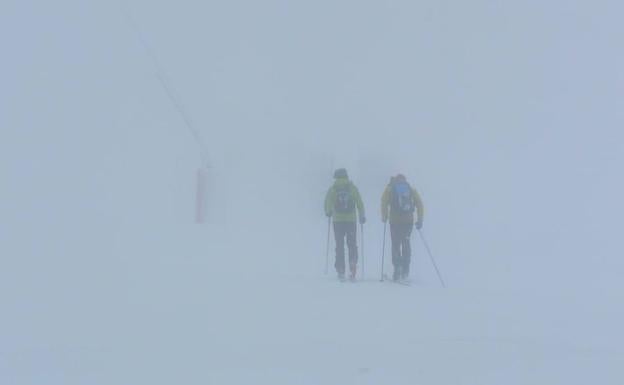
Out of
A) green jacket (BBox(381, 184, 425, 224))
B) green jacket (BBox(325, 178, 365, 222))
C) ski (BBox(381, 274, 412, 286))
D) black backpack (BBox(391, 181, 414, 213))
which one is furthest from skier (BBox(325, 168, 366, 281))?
ski (BBox(381, 274, 412, 286))

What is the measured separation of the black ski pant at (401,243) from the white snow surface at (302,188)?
39 cm

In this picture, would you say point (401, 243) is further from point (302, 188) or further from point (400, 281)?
point (302, 188)

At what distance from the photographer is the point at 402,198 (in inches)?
374

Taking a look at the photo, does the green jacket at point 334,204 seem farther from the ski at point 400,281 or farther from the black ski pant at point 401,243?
the ski at point 400,281

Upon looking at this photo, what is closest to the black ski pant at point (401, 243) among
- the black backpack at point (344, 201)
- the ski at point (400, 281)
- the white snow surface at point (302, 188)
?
the ski at point (400, 281)

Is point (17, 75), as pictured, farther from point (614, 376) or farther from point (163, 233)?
point (614, 376)

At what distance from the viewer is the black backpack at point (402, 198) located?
31.1 feet

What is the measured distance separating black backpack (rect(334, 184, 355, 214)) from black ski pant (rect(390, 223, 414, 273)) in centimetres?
63

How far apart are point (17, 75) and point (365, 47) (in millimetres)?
12886

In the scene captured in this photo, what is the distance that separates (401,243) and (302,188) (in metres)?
10.8

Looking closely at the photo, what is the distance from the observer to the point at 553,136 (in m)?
25.2

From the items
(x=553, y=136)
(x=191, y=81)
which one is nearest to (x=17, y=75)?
(x=191, y=81)

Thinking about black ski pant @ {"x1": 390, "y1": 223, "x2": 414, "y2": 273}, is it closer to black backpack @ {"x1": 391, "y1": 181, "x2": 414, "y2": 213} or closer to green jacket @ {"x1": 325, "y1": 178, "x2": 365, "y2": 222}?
black backpack @ {"x1": 391, "y1": 181, "x2": 414, "y2": 213}

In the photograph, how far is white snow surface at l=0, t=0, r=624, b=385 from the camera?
5941 mm
